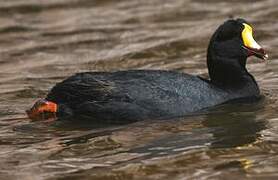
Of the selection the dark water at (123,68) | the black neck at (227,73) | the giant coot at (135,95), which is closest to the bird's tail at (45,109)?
the giant coot at (135,95)

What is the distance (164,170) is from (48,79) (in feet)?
14.8

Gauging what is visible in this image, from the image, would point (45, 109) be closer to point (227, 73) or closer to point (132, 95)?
point (132, 95)

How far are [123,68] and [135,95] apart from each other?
338 centimetres

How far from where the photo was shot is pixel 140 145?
7859 millimetres

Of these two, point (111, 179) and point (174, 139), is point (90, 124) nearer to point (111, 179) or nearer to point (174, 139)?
point (174, 139)

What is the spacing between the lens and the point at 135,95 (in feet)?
28.0

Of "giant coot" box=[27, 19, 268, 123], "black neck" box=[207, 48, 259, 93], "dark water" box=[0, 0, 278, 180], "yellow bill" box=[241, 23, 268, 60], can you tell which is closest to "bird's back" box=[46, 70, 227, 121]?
"giant coot" box=[27, 19, 268, 123]

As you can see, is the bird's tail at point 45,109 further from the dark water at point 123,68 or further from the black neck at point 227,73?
the black neck at point 227,73

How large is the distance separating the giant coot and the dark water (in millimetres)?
124

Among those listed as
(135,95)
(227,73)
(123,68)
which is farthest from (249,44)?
(123,68)

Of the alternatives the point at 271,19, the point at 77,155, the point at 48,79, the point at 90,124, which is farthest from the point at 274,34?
the point at 77,155

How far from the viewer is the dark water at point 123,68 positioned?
723 cm

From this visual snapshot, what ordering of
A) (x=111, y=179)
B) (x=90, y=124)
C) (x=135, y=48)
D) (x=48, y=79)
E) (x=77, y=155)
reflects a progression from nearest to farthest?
(x=111, y=179) → (x=77, y=155) → (x=90, y=124) → (x=48, y=79) → (x=135, y=48)

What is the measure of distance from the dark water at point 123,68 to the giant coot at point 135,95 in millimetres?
124
